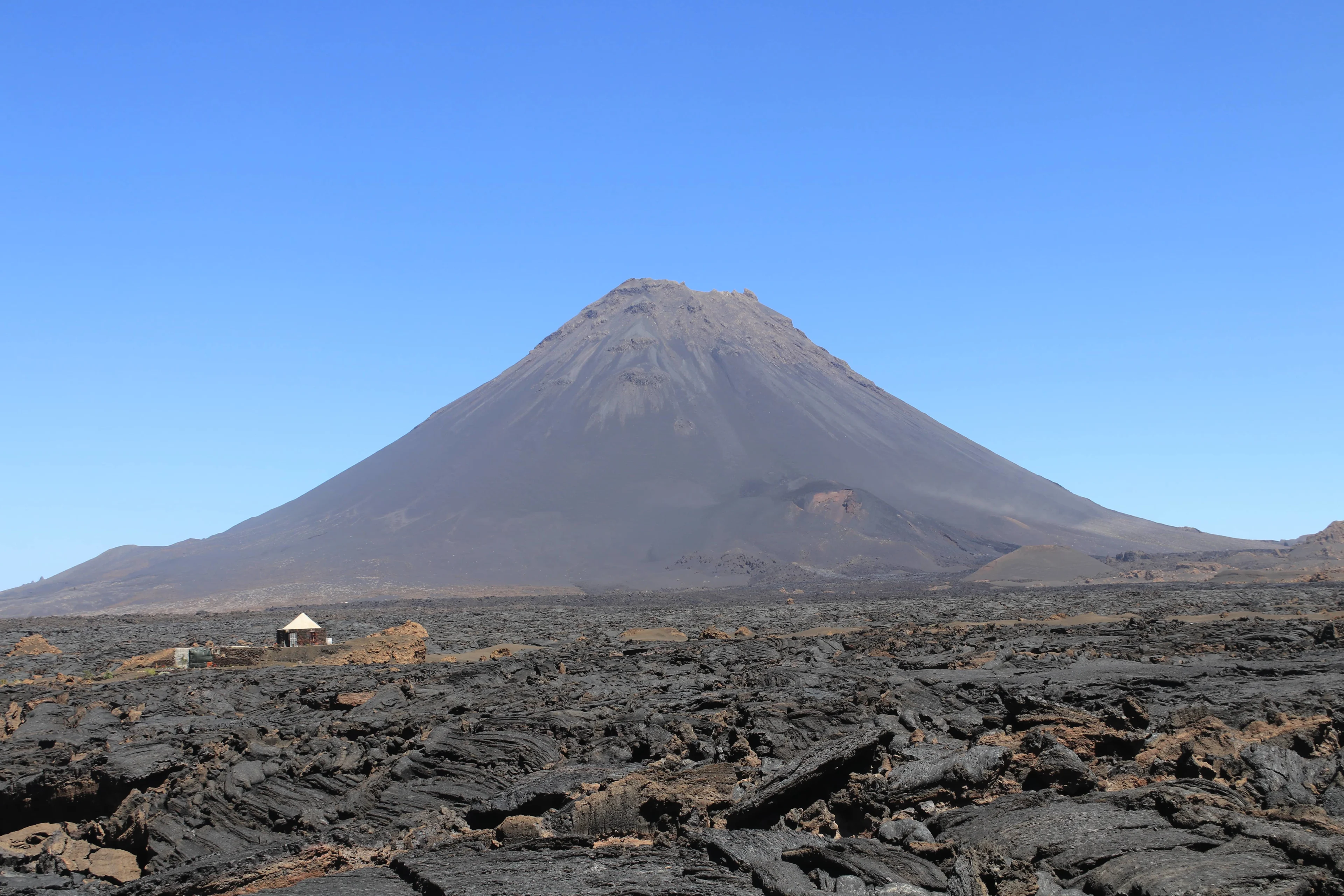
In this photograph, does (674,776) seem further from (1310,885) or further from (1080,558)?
(1080,558)

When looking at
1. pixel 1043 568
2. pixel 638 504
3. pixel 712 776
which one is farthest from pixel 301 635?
pixel 638 504

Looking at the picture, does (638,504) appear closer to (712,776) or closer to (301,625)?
(301,625)

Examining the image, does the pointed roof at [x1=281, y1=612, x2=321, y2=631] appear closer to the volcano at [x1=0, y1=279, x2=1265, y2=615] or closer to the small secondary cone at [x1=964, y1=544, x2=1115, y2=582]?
the small secondary cone at [x1=964, y1=544, x2=1115, y2=582]

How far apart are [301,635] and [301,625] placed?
386 millimetres

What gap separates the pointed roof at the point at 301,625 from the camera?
29016mm

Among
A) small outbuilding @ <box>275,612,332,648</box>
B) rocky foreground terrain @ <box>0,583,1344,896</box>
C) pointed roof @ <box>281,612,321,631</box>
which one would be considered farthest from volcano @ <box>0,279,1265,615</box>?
rocky foreground terrain @ <box>0,583,1344,896</box>

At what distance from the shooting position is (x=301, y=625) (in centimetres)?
2944

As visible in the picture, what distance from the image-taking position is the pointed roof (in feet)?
95.2

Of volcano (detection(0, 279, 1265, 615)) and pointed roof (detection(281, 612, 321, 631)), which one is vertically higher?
volcano (detection(0, 279, 1265, 615))

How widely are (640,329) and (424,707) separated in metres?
183

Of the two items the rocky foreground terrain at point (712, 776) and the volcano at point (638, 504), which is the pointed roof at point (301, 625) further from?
the volcano at point (638, 504)

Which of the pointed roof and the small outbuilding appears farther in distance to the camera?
the pointed roof

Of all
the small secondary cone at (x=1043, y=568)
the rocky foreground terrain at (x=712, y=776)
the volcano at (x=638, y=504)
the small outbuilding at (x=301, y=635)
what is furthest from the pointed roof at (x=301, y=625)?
the volcano at (x=638, y=504)

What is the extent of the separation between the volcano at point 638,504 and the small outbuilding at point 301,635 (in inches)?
3091
